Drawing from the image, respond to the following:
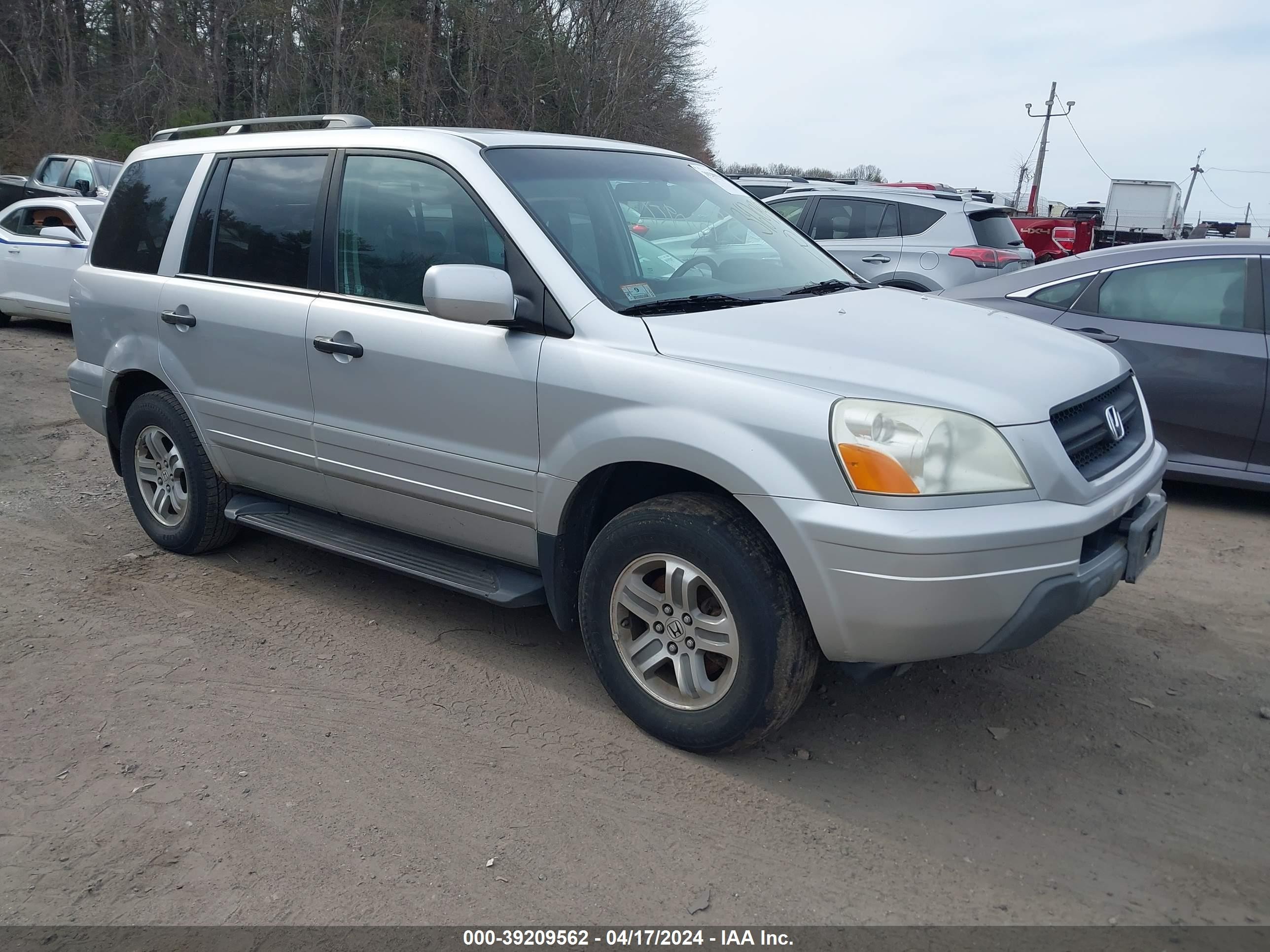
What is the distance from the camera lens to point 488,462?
3.72m

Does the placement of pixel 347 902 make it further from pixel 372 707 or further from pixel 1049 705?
pixel 1049 705

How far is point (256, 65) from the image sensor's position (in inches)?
1247

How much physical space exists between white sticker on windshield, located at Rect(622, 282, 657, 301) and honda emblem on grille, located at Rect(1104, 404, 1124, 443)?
157cm

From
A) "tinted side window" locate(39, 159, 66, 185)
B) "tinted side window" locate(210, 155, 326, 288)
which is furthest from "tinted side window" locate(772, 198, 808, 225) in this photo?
"tinted side window" locate(39, 159, 66, 185)

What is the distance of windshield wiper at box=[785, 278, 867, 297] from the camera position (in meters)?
4.00

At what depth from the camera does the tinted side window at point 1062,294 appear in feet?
21.3

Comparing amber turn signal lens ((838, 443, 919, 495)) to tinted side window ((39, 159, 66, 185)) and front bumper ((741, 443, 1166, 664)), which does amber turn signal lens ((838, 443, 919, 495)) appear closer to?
front bumper ((741, 443, 1166, 664))

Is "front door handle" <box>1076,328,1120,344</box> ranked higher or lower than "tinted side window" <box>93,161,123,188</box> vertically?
lower

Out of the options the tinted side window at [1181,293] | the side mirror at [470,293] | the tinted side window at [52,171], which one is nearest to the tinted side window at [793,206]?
the tinted side window at [1181,293]

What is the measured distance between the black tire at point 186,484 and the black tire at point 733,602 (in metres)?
2.40

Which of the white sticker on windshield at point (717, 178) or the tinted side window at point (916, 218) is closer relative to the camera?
the white sticker on windshield at point (717, 178)

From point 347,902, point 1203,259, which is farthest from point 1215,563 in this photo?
point 347,902

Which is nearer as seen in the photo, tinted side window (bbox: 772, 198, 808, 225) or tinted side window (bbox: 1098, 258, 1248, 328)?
tinted side window (bbox: 1098, 258, 1248, 328)

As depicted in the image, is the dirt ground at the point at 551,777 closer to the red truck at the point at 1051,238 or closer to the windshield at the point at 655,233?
the windshield at the point at 655,233
